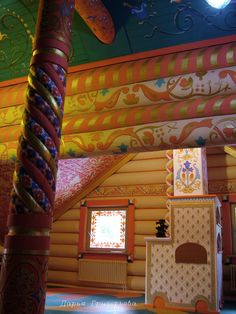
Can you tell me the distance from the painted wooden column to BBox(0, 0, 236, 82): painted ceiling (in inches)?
101

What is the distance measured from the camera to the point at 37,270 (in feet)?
6.96


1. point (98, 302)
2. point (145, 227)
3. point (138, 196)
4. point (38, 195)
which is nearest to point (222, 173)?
point (138, 196)

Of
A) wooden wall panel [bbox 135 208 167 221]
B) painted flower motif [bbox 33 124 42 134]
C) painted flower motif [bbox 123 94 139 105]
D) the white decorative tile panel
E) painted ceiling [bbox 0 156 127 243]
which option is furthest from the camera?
wooden wall panel [bbox 135 208 167 221]

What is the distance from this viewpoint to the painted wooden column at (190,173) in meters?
5.55

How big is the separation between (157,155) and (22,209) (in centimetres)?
551

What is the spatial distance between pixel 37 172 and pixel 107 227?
5.53m

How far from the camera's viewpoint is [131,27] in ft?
11.7

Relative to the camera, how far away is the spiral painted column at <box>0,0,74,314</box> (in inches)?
82.0

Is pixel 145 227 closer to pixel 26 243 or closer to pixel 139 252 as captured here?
pixel 139 252

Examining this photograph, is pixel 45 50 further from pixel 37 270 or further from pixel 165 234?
pixel 165 234

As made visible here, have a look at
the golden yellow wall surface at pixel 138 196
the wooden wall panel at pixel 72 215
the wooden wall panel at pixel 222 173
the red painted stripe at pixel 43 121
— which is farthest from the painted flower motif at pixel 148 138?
the wooden wall panel at pixel 72 215

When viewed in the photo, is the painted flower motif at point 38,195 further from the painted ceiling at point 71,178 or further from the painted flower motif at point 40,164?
the painted ceiling at point 71,178

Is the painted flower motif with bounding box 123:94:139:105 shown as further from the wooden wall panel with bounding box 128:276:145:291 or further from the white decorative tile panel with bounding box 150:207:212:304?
the wooden wall panel with bounding box 128:276:145:291

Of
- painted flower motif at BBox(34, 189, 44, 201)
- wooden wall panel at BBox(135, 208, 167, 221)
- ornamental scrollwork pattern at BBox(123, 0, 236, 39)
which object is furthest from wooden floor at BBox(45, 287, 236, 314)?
ornamental scrollwork pattern at BBox(123, 0, 236, 39)
